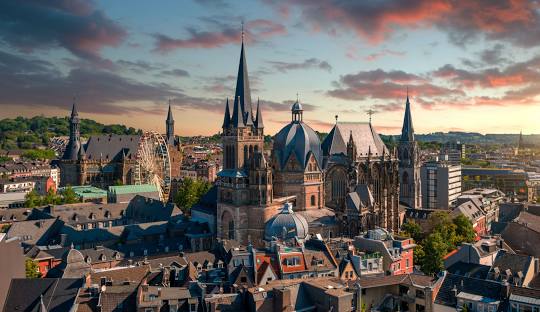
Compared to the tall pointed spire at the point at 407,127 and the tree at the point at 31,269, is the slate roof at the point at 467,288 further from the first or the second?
the tall pointed spire at the point at 407,127

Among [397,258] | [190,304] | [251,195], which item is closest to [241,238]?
[251,195]

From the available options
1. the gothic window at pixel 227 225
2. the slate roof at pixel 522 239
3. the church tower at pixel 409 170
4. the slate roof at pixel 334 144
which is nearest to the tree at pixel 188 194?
the gothic window at pixel 227 225

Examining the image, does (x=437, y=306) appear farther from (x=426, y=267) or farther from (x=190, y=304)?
(x=190, y=304)

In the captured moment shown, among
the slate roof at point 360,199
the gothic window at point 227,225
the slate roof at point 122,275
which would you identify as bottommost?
the slate roof at point 122,275

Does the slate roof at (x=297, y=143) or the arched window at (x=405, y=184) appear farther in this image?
the arched window at (x=405, y=184)

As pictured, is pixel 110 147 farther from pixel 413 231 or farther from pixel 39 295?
pixel 39 295
